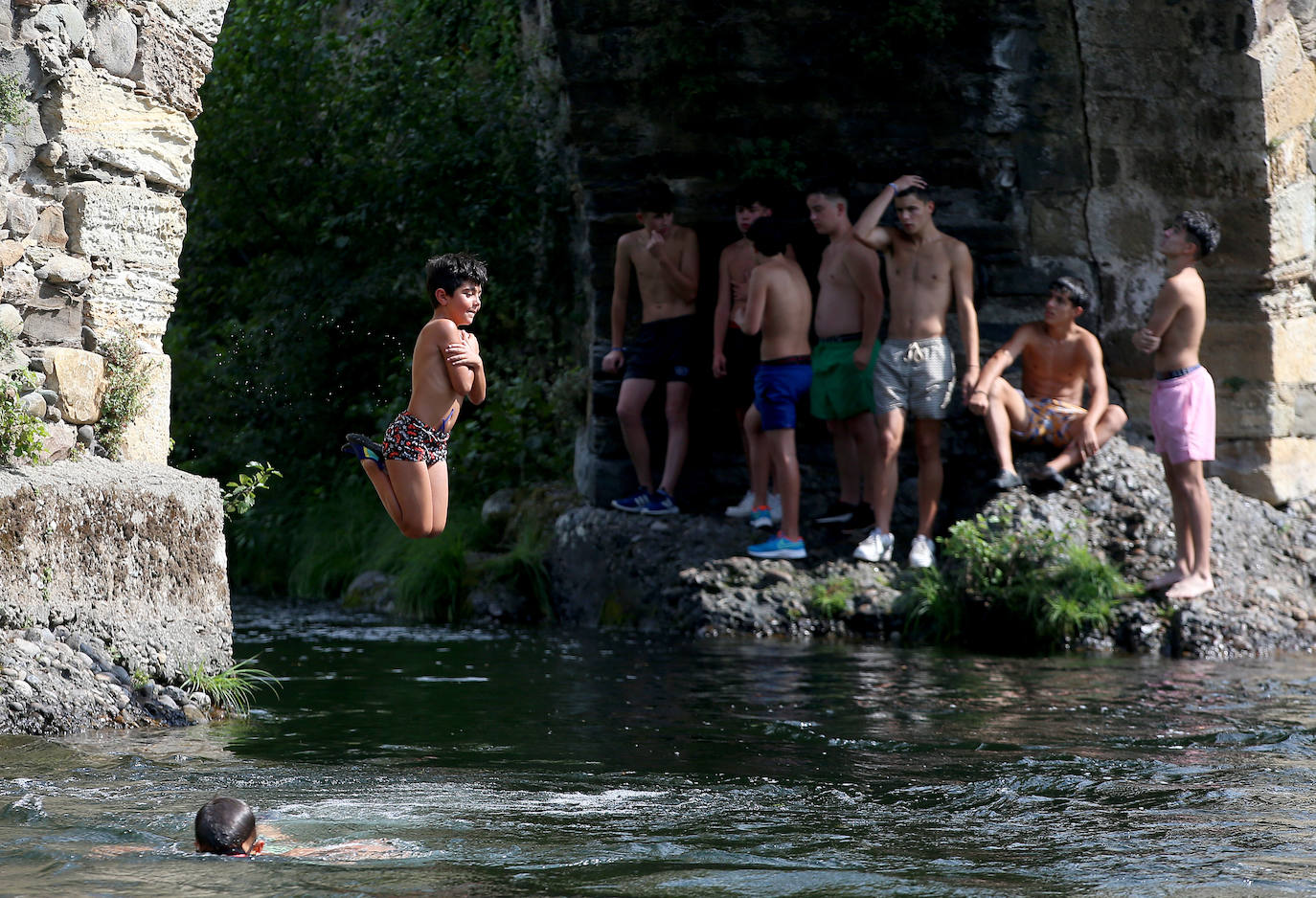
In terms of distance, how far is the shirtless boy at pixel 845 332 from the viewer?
9109 mm

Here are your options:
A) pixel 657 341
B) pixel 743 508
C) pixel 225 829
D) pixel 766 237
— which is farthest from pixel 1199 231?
pixel 225 829

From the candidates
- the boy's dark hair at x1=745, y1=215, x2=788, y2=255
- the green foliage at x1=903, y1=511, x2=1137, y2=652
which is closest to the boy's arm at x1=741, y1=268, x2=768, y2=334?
the boy's dark hair at x1=745, y1=215, x2=788, y2=255

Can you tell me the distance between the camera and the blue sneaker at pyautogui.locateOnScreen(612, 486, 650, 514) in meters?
9.75

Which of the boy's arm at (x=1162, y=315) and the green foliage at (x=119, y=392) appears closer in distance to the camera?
the green foliage at (x=119, y=392)

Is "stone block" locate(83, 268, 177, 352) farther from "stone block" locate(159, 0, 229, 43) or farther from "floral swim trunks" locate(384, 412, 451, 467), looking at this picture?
"floral swim trunks" locate(384, 412, 451, 467)

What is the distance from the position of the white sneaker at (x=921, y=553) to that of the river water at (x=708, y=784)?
132 cm

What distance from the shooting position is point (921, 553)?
8789 millimetres

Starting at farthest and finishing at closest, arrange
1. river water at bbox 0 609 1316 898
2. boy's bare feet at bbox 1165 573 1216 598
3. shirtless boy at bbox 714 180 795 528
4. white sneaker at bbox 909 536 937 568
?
shirtless boy at bbox 714 180 795 528
white sneaker at bbox 909 536 937 568
boy's bare feet at bbox 1165 573 1216 598
river water at bbox 0 609 1316 898

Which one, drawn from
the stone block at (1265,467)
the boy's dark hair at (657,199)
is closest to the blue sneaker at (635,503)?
the boy's dark hair at (657,199)

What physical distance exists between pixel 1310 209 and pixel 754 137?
3.16 metres

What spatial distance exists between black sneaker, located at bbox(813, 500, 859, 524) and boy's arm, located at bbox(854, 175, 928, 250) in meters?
1.54

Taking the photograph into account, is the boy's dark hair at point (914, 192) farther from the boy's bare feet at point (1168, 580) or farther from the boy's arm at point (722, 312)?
the boy's bare feet at point (1168, 580)

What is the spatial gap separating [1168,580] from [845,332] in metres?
2.25

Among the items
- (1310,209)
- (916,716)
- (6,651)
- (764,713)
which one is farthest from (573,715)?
(1310,209)
